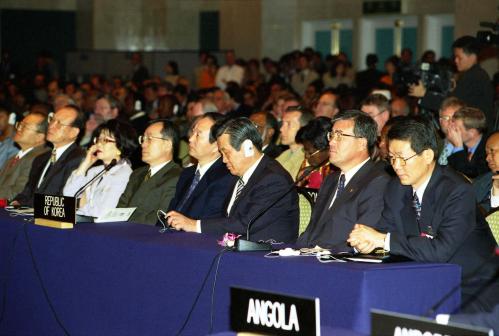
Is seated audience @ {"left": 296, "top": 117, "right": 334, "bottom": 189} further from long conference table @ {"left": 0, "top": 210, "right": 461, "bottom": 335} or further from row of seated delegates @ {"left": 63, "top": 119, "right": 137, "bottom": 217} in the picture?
long conference table @ {"left": 0, "top": 210, "right": 461, "bottom": 335}

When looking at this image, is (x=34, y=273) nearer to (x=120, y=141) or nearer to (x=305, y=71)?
(x=120, y=141)

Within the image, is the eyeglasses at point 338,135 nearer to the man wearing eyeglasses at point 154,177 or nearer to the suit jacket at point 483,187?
the suit jacket at point 483,187

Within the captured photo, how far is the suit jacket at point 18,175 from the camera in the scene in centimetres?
757

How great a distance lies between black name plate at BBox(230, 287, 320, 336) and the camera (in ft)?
9.92

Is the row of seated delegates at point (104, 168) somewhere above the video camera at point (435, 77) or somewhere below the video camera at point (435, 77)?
below

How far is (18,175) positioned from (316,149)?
251 cm

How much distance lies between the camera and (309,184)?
621 cm

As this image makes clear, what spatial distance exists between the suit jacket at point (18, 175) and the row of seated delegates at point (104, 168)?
3.01 feet

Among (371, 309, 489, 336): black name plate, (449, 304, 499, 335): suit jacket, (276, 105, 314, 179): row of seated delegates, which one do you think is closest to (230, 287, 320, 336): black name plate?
(371, 309, 489, 336): black name plate

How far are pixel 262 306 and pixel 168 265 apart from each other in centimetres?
150

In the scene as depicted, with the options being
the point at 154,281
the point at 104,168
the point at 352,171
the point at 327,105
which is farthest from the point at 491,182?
the point at 327,105

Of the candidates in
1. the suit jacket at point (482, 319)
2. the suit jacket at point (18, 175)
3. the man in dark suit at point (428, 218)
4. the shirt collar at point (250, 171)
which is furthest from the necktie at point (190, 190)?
the suit jacket at point (482, 319)

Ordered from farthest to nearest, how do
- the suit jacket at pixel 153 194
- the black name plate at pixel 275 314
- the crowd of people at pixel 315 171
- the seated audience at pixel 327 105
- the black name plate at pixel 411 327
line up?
1. the seated audience at pixel 327 105
2. the suit jacket at pixel 153 194
3. the crowd of people at pixel 315 171
4. the black name plate at pixel 275 314
5. the black name plate at pixel 411 327

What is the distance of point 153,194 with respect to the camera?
6.09 metres
